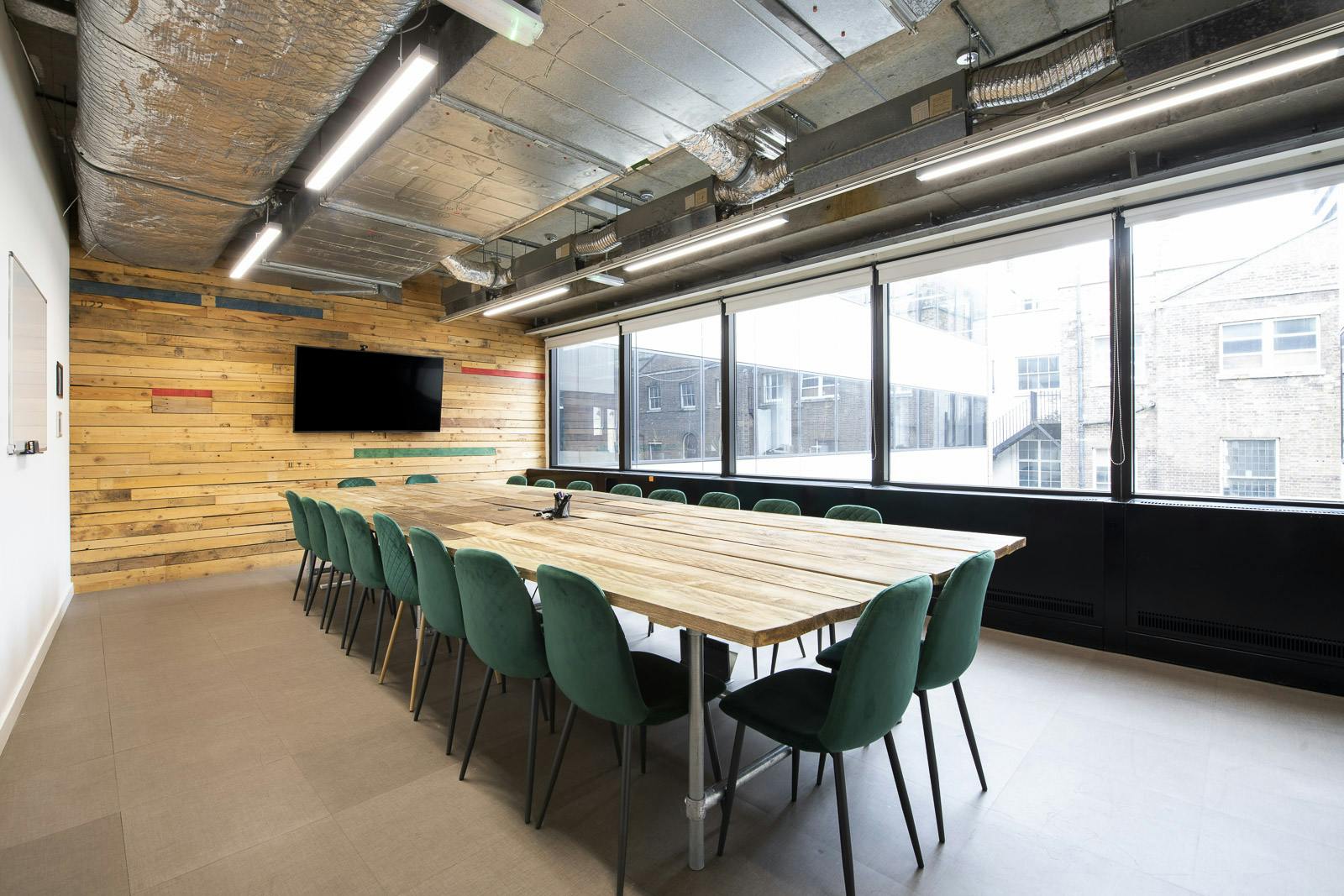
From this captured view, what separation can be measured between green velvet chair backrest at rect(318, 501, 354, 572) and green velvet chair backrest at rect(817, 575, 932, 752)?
3061mm

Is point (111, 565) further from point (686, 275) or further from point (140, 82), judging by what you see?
point (686, 275)

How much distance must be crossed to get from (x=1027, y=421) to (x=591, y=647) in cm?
382

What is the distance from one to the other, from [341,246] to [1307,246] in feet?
20.5

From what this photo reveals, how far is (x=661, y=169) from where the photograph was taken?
4.29 meters

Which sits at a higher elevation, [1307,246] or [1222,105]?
[1222,105]

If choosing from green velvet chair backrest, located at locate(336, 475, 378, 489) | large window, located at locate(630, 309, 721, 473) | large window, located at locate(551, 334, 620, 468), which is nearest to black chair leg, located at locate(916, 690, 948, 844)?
large window, located at locate(630, 309, 721, 473)

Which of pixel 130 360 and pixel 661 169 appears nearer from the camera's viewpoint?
pixel 661 169

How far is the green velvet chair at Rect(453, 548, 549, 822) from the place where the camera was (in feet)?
6.69

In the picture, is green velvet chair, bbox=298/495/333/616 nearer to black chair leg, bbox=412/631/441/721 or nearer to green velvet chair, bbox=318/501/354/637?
green velvet chair, bbox=318/501/354/637

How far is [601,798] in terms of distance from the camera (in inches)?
85.6

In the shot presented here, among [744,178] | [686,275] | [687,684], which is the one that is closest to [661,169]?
[744,178]

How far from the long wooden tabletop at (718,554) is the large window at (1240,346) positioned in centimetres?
190

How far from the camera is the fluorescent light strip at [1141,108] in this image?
207cm

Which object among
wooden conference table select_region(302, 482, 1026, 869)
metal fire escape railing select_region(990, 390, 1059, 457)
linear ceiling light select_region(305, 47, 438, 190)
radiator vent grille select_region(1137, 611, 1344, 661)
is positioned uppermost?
linear ceiling light select_region(305, 47, 438, 190)
